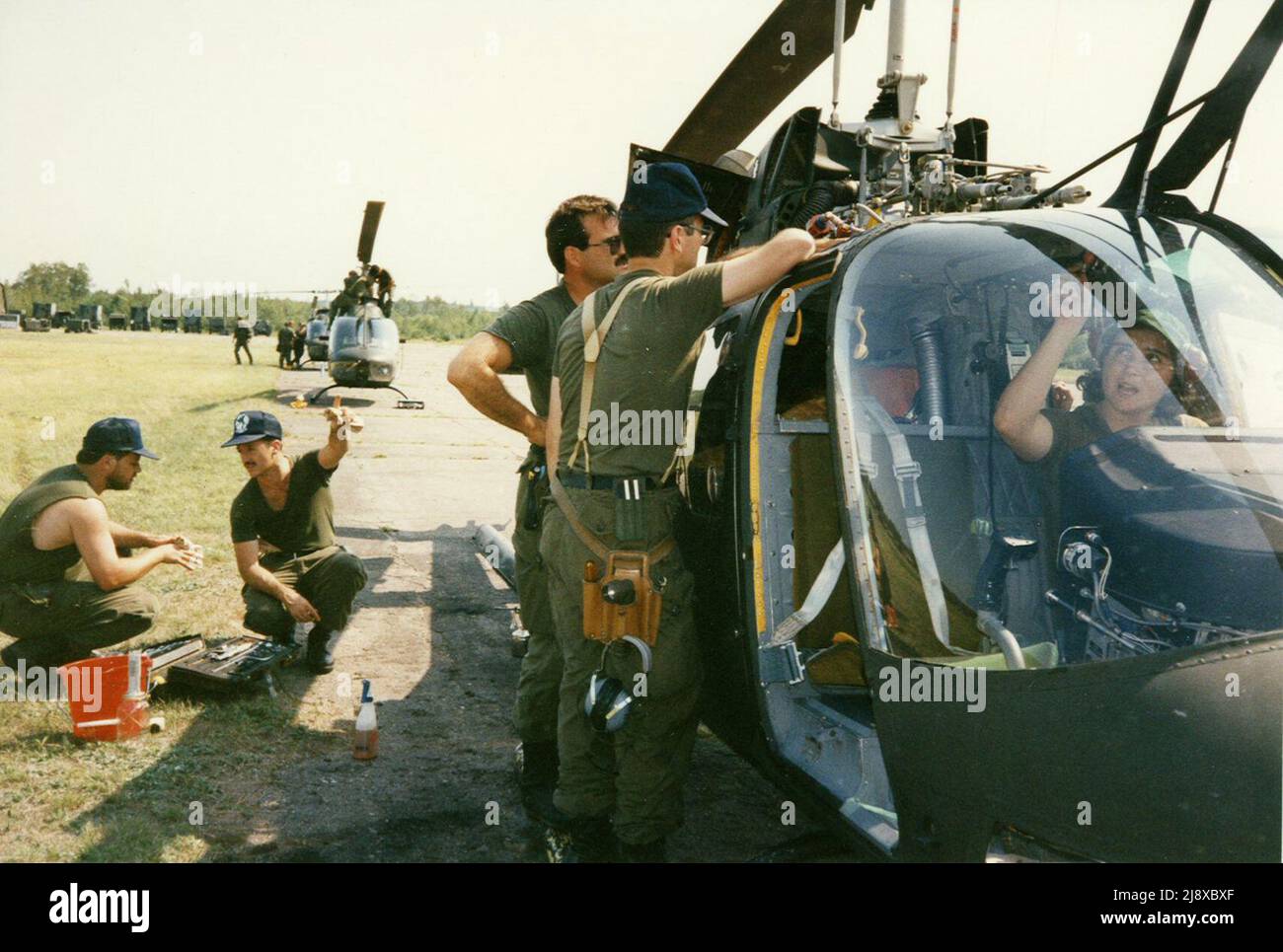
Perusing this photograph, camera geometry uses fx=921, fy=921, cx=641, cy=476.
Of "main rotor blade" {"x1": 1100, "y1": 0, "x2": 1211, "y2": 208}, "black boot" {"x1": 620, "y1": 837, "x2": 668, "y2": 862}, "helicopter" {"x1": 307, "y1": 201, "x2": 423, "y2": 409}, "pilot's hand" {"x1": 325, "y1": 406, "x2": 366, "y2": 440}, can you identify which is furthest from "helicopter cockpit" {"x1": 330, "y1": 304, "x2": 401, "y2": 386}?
"main rotor blade" {"x1": 1100, "y1": 0, "x2": 1211, "y2": 208}

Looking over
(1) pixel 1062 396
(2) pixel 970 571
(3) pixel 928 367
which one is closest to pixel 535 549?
(3) pixel 928 367

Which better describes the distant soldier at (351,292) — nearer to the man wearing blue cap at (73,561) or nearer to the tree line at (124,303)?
the man wearing blue cap at (73,561)

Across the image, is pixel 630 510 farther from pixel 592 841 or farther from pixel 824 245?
pixel 592 841

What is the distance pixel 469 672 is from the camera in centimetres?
527

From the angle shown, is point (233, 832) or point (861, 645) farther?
point (233, 832)

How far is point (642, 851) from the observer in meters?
3.01

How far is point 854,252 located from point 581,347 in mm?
994

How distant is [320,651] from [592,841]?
2643mm

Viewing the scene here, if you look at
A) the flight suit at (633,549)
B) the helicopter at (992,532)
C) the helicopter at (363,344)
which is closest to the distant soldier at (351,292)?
the helicopter at (363,344)

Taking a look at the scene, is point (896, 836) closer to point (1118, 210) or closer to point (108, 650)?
point (1118, 210)

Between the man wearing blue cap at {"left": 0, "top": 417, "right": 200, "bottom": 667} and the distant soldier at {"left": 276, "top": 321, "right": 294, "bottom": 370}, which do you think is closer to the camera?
the man wearing blue cap at {"left": 0, "top": 417, "right": 200, "bottom": 667}

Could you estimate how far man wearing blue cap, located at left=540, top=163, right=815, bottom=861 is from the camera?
9.62ft

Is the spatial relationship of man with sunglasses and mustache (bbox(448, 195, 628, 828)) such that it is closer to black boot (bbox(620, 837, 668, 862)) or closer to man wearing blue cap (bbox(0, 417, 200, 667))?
black boot (bbox(620, 837, 668, 862))
